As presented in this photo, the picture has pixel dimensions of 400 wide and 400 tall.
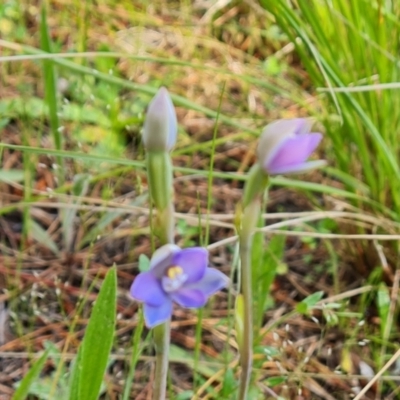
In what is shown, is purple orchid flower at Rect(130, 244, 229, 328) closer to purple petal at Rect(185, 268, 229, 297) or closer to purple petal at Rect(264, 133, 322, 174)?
purple petal at Rect(185, 268, 229, 297)

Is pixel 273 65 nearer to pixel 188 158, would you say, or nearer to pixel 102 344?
pixel 188 158

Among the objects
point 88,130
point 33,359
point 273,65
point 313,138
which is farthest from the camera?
point 273,65

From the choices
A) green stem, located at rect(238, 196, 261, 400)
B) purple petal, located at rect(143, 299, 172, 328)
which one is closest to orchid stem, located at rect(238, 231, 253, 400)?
green stem, located at rect(238, 196, 261, 400)

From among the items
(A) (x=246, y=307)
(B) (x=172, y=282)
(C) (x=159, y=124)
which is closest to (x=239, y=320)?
(A) (x=246, y=307)

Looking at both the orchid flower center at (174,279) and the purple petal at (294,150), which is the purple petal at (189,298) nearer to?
the orchid flower center at (174,279)

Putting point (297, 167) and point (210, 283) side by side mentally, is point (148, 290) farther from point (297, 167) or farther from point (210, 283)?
point (297, 167)

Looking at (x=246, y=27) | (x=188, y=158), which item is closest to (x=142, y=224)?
(x=188, y=158)
